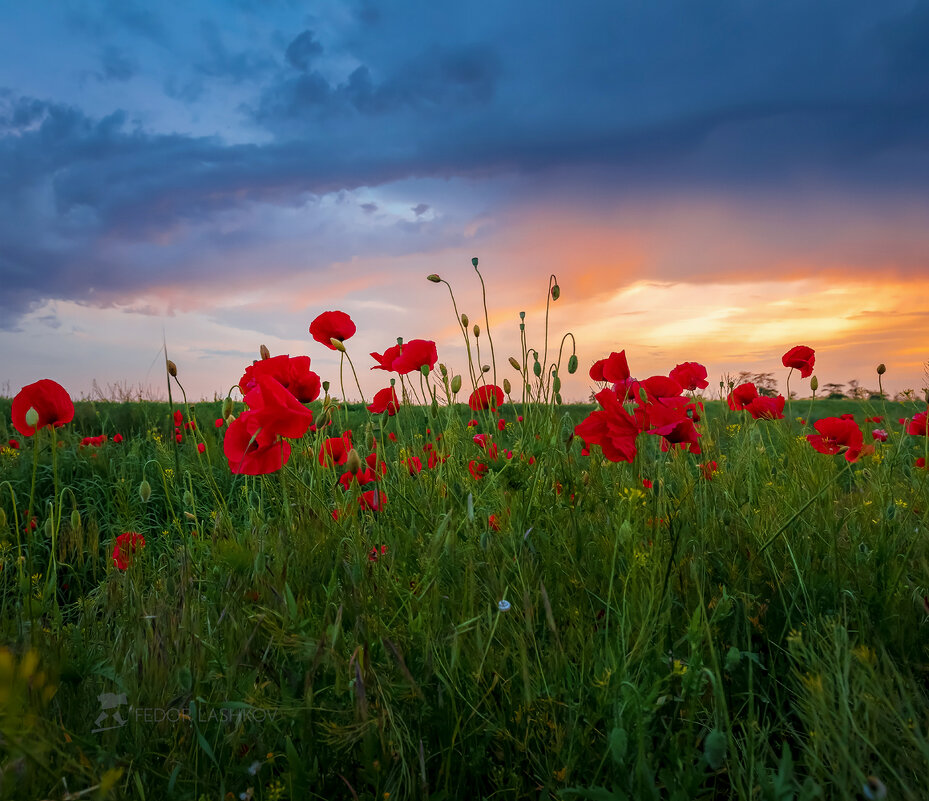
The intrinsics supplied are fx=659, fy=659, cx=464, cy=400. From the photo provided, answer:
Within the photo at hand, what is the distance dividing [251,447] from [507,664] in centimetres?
97

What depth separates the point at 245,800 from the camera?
1261 mm

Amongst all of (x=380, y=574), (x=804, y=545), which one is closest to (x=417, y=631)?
(x=380, y=574)

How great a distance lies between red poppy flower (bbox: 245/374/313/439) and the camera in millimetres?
1789

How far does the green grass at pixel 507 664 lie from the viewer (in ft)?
4.09

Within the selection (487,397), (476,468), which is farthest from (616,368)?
(487,397)

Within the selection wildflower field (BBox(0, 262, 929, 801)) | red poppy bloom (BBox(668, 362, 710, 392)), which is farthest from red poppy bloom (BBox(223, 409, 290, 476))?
red poppy bloom (BBox(668, 362, 710, 392))

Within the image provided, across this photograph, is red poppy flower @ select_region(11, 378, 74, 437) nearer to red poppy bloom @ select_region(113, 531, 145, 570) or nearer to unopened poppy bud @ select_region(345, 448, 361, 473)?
red poppy bloom @ select_region(113, 531, 145, 570)

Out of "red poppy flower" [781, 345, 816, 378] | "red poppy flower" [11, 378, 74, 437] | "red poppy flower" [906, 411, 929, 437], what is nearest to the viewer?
"red poppy flower" [11, 378, 74, 437]

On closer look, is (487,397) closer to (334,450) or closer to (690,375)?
(334,450)

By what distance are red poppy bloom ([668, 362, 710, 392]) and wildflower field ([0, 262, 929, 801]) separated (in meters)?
0.03

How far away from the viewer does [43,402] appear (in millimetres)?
2150

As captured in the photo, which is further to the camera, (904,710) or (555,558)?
(555,558)

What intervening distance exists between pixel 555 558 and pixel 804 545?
3.17 ft

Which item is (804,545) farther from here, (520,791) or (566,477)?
(520,791)
